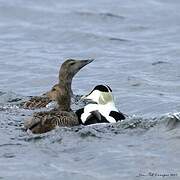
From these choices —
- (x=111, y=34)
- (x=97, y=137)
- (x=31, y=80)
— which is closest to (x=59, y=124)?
(x=97, y=137)

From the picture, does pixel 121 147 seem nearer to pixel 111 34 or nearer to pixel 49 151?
pixel 49 151

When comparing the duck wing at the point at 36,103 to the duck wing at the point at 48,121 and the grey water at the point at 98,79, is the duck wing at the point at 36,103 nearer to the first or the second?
the grey water at the point at 98,79

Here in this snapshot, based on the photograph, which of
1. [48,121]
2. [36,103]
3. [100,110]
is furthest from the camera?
[36,103]

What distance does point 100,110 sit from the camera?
14594mm

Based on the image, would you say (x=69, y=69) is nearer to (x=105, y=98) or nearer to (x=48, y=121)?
(x=105, y=98)

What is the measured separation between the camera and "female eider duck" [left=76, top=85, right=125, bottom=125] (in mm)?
14031

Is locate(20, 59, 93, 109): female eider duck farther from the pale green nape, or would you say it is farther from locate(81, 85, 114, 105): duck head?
the pale green nape

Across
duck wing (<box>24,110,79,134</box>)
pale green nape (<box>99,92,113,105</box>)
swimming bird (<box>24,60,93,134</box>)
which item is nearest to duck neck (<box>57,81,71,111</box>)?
swimming bird (<box>24,60,93,134</box>)

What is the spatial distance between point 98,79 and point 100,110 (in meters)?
5.20

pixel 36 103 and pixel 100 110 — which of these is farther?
pixel 36 103

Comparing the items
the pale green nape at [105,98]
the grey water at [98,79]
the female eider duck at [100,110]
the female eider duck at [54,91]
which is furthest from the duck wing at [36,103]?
the pale green nape at [105,98]

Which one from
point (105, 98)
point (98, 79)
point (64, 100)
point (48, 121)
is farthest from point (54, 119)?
point (98, 79)

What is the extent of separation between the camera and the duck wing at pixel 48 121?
1343 cm

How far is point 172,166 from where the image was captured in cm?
1160
